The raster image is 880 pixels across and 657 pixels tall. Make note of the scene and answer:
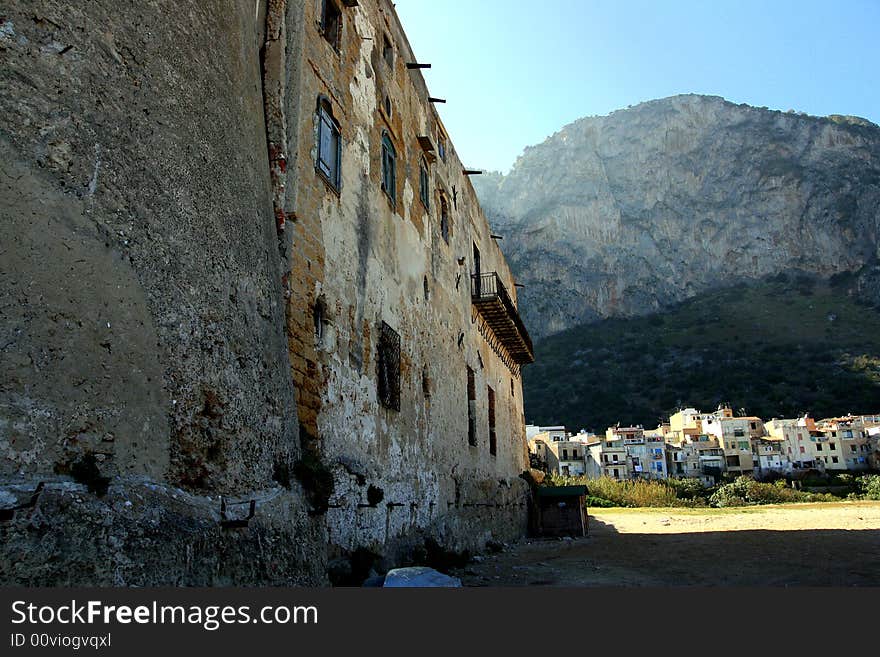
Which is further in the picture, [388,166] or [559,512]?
[559,512]

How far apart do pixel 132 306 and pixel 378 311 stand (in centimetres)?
595

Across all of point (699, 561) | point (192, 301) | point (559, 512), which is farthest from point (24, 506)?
point (559, 512)

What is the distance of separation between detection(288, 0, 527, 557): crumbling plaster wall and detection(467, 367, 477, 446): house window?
30cm

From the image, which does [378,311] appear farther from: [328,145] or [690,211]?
[690,211]

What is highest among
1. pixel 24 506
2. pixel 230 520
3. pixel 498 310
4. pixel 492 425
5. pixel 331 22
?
pixel 331 22

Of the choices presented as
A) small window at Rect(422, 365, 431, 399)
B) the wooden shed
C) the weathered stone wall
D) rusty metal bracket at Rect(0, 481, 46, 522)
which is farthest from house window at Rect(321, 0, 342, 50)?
the wooden shed

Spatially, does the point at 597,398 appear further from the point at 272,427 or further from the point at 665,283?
the point at 272,427

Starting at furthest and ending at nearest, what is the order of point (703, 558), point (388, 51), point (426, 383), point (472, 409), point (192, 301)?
point (472, 409), point (703, 558), point (426, 383), point (388, 51), point (192, 301)

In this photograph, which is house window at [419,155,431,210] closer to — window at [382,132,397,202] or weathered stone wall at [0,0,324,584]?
window at [382,132,397,202]

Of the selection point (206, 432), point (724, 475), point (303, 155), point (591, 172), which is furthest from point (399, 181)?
point (591, 172)

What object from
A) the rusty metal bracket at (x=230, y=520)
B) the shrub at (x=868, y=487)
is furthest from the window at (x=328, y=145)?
the shrub at (x=868, y=487)

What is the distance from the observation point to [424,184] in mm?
14078

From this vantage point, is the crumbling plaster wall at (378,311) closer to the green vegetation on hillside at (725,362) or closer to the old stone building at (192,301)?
the old stone building at (192,301)

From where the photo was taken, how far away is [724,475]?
66688mm
